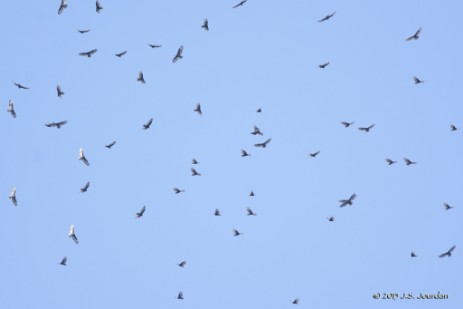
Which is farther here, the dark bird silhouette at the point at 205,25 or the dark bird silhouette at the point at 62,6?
the dark bird silhouette at the point at 205,25

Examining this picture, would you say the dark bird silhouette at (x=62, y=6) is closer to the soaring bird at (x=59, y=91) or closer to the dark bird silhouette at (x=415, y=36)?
the soaring bird at (x=59, y=91)

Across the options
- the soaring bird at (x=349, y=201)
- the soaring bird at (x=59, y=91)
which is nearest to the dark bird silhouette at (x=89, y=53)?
the soaring bird at (x=59, y=91)

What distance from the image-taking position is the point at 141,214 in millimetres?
72562

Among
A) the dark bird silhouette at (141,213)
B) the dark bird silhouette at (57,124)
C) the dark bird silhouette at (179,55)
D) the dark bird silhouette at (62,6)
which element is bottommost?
the dark bird silhouette at (141,213)

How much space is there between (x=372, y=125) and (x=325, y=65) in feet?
22.8

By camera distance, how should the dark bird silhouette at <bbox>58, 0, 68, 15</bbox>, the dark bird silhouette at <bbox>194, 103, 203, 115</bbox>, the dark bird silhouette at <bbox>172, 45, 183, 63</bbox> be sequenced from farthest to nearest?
the dark bird silhouette at <bbox>194, 103, 203, 115</bbox>
the dark bird silhouette at <bbox>172, 45, 183, 63</bbox>
the dark bird silhouette at <bbox>58, 0, 68, 15</bbox>

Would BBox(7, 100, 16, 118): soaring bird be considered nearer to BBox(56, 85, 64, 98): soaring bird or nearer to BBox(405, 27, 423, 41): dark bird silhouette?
BBox(56, 85, 64, 98): soaring bird

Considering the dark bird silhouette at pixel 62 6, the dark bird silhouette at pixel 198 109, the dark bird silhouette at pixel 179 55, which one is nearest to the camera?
the dark bird silhouette at pixel 62 6

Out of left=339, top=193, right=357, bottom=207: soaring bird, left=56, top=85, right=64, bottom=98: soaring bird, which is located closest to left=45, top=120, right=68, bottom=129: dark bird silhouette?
left=56, top=85, right=64, bottom=98: soaring bird

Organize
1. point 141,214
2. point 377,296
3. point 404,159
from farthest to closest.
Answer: point 377,296, point 404,159, point 141,214

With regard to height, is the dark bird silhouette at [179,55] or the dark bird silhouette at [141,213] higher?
the dark bird silhouette at [179,55]

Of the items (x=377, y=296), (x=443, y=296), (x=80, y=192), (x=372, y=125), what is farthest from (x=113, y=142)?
(x=443, y=296)

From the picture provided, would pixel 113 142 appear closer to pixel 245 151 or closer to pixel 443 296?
pixel 245 151

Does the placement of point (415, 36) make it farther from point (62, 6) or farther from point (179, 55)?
point (62, 6)
